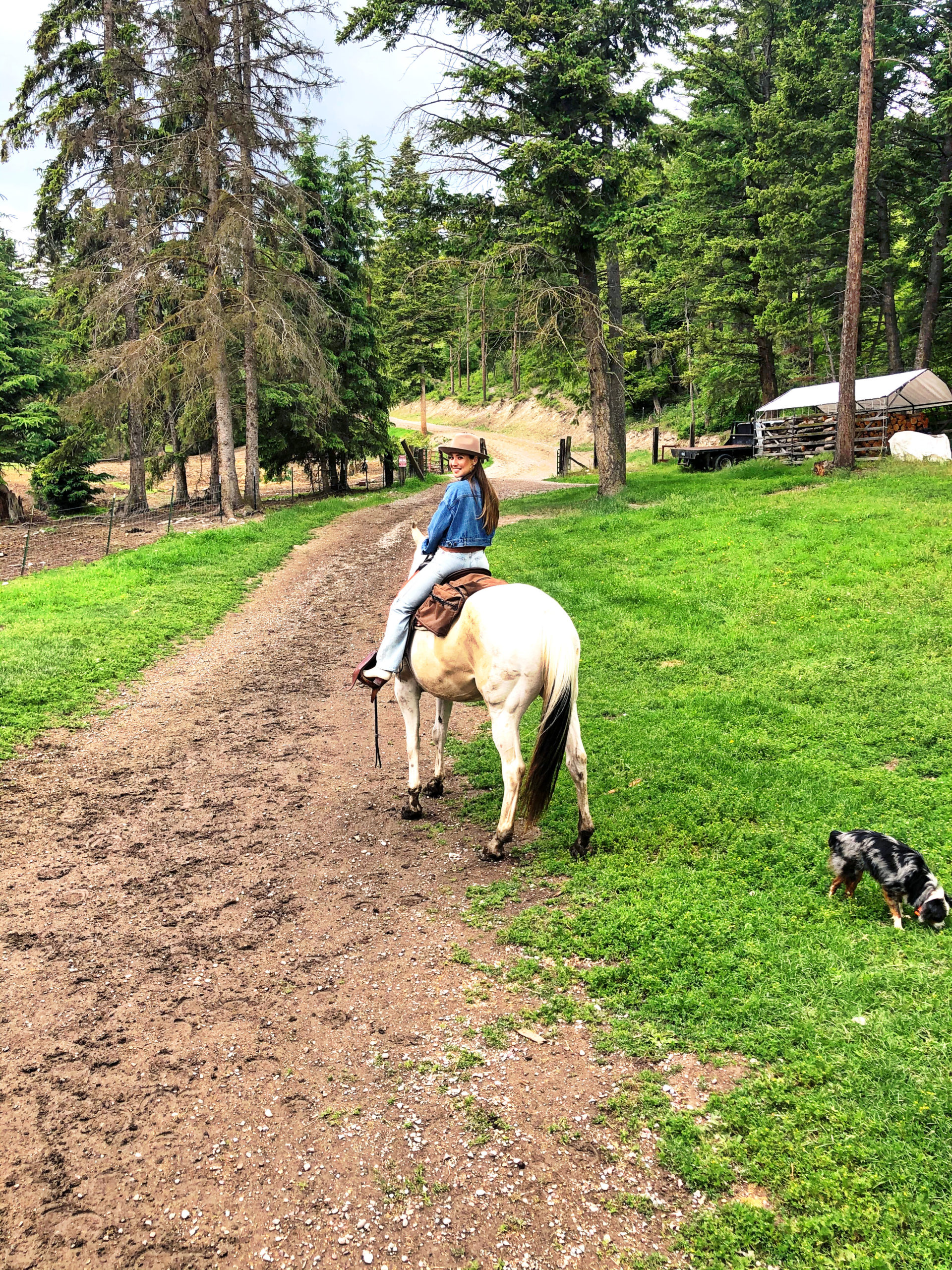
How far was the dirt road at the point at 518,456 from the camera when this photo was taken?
39.6m

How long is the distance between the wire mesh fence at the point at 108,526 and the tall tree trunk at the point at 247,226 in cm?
346

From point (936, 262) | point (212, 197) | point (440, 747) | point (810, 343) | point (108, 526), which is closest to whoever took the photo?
point (440, 747)

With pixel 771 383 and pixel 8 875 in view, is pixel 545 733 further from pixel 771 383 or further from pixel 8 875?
pixel 771 383

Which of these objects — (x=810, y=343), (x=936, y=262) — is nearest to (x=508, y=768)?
(x=936, y=262)

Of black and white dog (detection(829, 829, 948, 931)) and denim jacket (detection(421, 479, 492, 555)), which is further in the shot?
denim jacket (detection(421, 479, 492, 555))

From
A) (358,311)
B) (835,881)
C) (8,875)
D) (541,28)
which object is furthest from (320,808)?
(358,311)

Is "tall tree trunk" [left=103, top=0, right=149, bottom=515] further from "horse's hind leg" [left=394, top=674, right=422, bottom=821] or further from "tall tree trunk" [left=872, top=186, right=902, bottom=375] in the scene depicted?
"tall tree trunk" [left=872, top=186, right=902, bottom=375]

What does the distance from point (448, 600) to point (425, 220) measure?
16867mm

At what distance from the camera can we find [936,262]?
939 inches

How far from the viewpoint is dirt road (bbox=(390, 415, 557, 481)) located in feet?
130

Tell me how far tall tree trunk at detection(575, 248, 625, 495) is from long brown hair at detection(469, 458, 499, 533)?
13.4 m

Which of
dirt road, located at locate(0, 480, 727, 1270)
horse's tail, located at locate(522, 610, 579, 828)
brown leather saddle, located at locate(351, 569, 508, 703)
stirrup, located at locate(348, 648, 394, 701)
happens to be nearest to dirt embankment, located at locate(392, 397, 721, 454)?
brown leather saddle, located at locate(351, 569, 508, 703)

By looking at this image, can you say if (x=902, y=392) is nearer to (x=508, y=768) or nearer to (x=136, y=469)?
(x=508, y=768)

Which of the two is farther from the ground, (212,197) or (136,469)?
(212,197)
